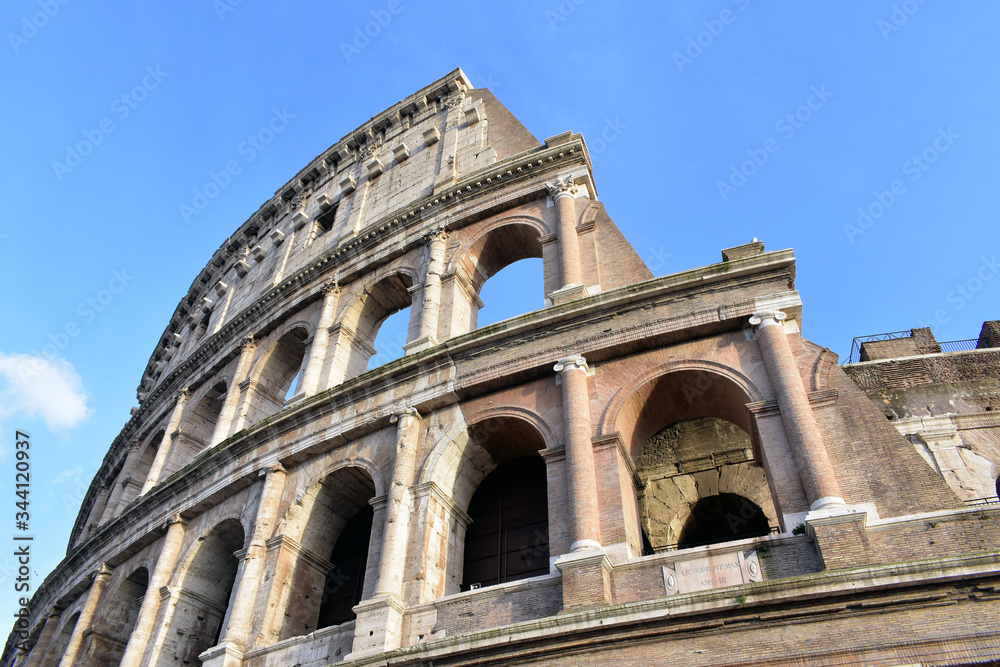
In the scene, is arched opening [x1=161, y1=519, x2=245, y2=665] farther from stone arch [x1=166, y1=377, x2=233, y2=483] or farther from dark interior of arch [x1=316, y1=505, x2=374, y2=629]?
stone arch [x1=166, y1=377, x2=233, y2=483]

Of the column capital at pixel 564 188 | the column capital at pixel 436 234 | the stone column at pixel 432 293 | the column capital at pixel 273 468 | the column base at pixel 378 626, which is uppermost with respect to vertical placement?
the column capital at pixel 436 234

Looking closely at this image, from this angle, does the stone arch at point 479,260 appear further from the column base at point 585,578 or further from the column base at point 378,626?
the column base at point 585,578

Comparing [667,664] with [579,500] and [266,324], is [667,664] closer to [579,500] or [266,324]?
[579,500]

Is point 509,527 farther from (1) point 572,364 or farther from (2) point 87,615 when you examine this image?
(2) point 87,615

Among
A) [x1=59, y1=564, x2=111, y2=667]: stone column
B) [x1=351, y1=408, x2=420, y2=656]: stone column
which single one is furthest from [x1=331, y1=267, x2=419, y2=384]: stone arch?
[x1=59, y1=564, x2=111, y2=667]: stone column

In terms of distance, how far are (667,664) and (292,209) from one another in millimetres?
20264

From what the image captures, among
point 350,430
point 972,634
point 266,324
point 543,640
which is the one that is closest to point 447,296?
point 350,430

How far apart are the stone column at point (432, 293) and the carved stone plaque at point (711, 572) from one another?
6736mm

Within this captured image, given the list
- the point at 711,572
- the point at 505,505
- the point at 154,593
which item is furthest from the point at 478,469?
the point at 154,593

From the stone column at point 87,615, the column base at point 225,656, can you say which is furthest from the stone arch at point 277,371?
the column base at point 225,656

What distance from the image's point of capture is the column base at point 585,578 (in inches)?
361

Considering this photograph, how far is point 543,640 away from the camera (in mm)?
8867

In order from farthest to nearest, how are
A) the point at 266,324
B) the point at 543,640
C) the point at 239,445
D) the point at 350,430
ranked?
1. the point at 266,324
2. the point at 239,445
3. the point at 350,430
4. the point at 543,640

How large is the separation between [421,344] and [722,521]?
643 centimetres
